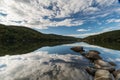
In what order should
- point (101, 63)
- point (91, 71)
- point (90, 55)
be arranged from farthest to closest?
point (90, 55), point (101, 63), point (91, 71)

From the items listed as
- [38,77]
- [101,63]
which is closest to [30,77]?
[38,77]

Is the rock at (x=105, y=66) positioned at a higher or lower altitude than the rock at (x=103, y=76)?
higher

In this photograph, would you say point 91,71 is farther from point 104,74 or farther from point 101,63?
point 101,63

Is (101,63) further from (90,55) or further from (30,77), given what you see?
(30,77)

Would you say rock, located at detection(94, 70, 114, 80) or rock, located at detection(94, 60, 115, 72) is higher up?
rock, located at detection(94, 60, 115, 72)

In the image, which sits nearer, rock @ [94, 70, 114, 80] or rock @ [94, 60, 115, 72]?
rock @ [94, 70, 114, 80]

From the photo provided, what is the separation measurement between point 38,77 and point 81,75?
5976 mm

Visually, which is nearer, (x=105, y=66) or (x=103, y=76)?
(x=103, y=76)

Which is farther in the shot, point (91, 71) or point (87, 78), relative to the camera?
point (91, 71)

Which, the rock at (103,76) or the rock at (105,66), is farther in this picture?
the rock at (105,66)

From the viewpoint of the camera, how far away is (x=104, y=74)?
67.3 ft

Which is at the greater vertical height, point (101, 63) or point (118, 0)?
point (118, 0)

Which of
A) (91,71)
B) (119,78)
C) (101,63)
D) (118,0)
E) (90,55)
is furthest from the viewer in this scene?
(90,55)

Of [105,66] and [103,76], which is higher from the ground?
[105,66]
